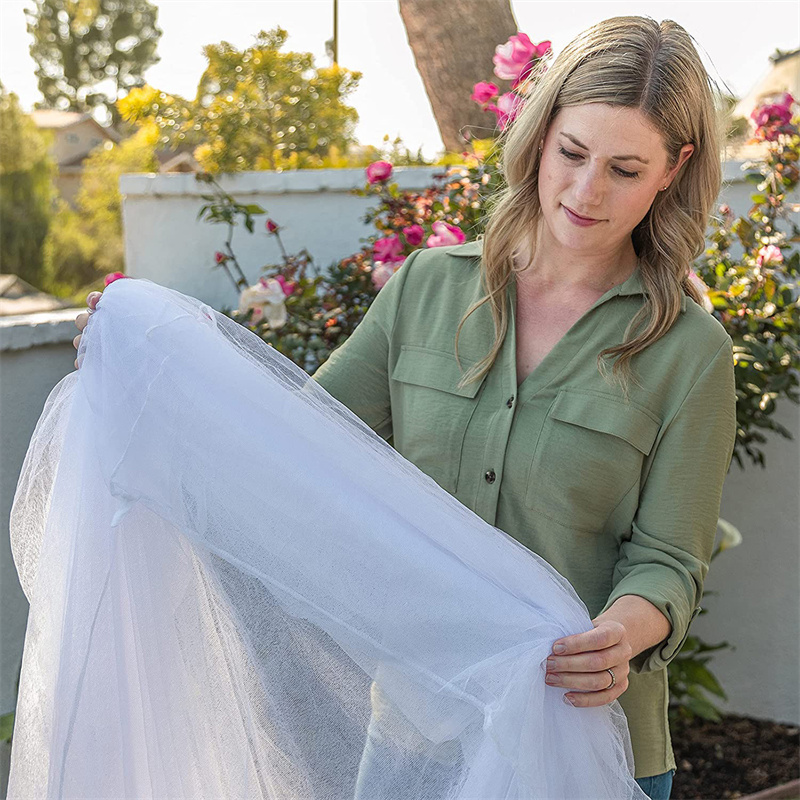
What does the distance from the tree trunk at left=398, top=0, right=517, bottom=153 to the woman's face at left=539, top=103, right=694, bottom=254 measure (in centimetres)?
305

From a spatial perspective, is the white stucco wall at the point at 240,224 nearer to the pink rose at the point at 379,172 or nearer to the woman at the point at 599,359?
the pink rose at the point at 379,172

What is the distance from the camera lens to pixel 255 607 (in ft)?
4.55

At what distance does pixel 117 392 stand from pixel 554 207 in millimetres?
765

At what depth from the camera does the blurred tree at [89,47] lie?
3925cm

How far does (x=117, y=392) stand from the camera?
1.37 metres

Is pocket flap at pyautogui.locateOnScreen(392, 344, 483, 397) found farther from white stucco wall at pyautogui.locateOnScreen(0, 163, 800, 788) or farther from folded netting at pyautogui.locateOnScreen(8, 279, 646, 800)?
white stucco wall at pyautogui.locateOnScreen(0, 163, 800, 788)

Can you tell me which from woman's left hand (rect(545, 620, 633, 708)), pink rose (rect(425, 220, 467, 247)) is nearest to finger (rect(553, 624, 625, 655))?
woman's left hand (rect(545, 620, 633, 708))

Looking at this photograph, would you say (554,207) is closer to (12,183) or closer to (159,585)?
(159,585)

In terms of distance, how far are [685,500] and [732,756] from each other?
2.29 metres

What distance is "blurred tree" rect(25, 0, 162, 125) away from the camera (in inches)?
1545

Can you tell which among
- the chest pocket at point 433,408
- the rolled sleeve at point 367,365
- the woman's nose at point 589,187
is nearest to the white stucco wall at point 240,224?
the rolled sleeve at point 367,365

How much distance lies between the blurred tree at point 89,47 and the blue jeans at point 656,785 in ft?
137

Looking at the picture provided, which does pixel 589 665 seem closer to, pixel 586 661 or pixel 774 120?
pixel 586 661

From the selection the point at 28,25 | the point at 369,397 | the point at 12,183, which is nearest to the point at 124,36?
the point at 28,25
